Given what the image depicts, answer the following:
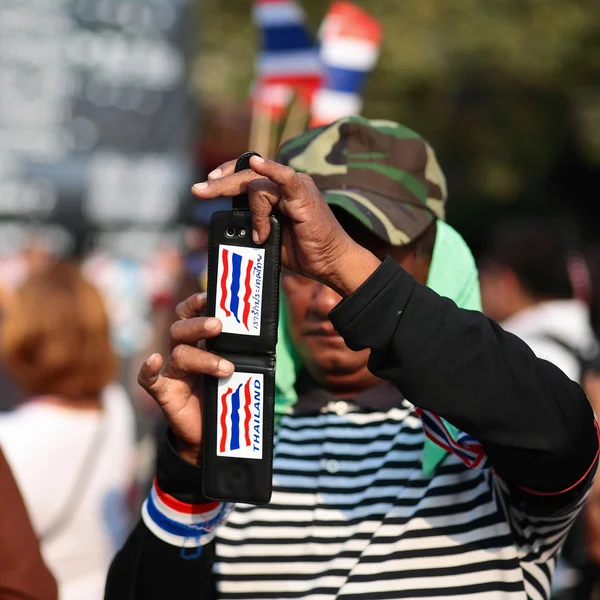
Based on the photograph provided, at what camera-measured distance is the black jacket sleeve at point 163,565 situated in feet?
5.46

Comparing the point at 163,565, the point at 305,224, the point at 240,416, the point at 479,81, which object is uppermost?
the point at 305,224

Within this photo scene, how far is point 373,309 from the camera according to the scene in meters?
1.37

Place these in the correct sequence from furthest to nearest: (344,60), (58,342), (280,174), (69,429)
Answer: (344,60) → (58,342) → (69,429) → (280,174)

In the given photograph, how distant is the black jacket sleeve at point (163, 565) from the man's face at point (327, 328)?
1.10 ft

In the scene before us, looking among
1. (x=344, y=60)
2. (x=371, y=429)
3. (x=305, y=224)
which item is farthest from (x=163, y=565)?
(x=344, y=60)

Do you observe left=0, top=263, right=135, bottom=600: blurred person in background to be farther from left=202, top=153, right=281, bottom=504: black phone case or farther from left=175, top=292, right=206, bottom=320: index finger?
left=202, top=153, right=281, bottom=504: black phone case

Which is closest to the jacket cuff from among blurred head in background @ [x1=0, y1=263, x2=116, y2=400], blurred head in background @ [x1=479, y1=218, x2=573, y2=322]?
blurred head in background @ [x1=0, y1=263, x2=116, y2=400]

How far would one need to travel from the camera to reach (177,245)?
9.25 metres

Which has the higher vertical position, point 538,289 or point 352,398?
point 352,398

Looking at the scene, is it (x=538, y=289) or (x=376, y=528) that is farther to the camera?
(x=538, y=289)

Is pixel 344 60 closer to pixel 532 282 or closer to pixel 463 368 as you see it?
pixel 532 282

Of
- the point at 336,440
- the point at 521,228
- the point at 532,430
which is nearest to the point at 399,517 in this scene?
the point at 336,440

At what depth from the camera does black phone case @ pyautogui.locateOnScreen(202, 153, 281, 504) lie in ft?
4.59

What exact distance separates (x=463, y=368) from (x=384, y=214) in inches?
17.8
